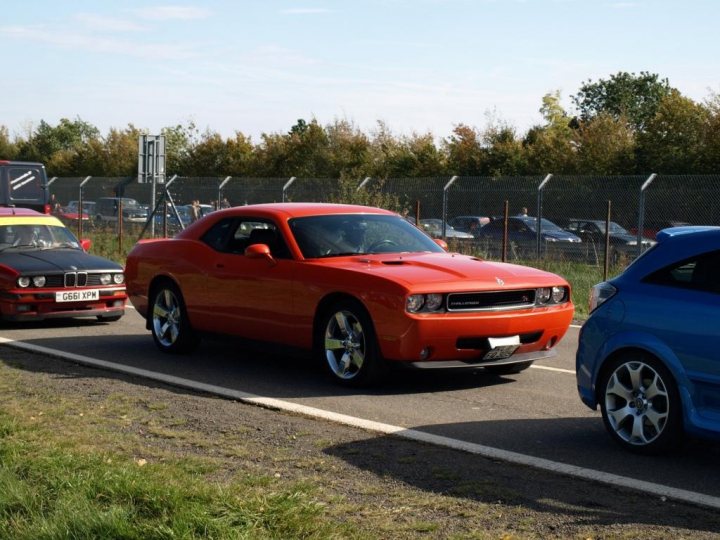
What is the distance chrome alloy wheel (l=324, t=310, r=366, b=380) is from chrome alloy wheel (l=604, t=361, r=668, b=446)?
2605 mm

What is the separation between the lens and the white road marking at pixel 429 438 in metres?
6.18

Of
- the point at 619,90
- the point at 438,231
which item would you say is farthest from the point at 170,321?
the point at 619,90

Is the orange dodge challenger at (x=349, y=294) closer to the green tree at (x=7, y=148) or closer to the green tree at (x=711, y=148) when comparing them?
the green tree at (x=711, y=148)

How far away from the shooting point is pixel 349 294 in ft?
31.1

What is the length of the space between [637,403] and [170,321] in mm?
5893

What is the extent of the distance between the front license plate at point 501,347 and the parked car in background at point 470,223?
63.2 feet

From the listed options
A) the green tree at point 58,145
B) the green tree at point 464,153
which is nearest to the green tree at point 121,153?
the green tree at point 58,145

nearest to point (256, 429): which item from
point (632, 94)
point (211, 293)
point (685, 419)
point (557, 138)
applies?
point (685, 419)

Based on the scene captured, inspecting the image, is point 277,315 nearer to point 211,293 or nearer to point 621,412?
point 211,293

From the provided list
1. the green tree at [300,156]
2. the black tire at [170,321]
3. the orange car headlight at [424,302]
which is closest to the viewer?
the orange car headlight at [424,302]

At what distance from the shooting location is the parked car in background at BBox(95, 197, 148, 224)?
Result: 40466 mm

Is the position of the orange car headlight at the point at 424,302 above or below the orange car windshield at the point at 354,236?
below

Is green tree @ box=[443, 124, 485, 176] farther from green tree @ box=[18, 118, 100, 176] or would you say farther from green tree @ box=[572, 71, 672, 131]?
green tree @ box=[572, 71, 672, 131]

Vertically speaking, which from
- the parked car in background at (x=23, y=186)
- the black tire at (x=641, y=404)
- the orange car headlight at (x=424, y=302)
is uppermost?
the parked car in background at (x=23, y=186)
